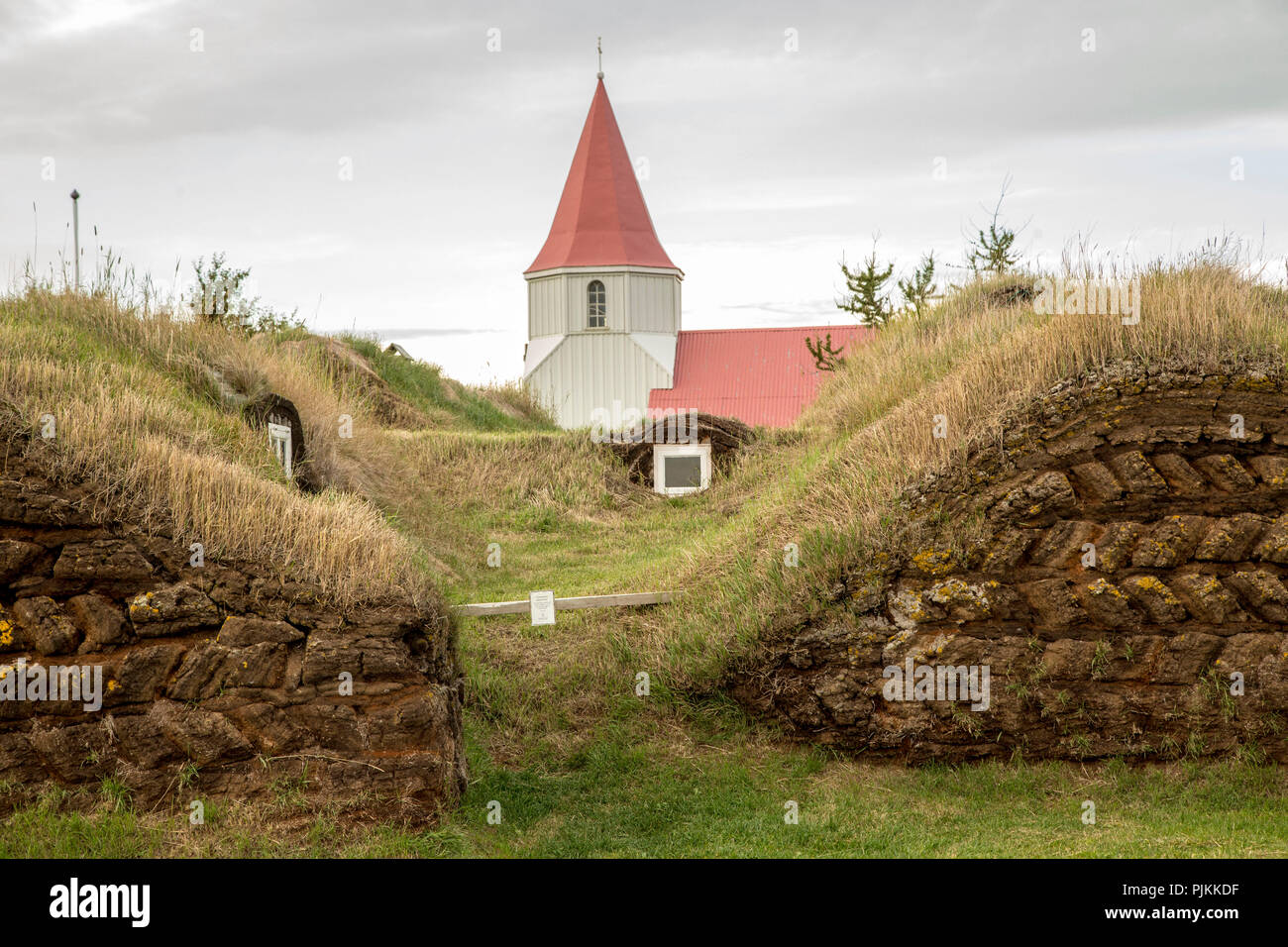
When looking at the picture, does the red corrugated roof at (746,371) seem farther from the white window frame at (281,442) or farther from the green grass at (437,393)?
the white window frame at (281,442)

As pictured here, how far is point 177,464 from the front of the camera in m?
7.86

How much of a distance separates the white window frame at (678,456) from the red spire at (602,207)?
22.1 m

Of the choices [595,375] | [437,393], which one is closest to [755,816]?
[437,393]

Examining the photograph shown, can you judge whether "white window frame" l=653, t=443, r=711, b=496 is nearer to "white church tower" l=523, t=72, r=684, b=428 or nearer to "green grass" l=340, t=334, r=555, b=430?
"green grass" l=340, t=334, r=555, b=430

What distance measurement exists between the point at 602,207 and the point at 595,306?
370 centimetres

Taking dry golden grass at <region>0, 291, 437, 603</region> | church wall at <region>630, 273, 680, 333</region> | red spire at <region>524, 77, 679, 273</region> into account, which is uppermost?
red spire at <region>524, 77, 679, 273</region>

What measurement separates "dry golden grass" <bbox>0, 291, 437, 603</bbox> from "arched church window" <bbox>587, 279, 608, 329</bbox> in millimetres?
30936

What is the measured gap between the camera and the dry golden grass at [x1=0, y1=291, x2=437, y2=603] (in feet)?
25.1

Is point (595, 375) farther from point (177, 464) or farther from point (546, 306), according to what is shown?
point (177, 464)

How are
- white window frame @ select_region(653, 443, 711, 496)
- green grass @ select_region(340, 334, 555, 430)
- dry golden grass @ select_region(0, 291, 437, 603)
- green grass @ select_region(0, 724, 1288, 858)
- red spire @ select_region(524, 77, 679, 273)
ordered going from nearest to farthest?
1. green grass @ select_region(0, 724, 1288, 858)
2. dry golden grass @ select_region(0, 291, 437, 603)
3. white window frame @ select_region(653, 443, 711, 496)
4. green grass @ select_region(340, 334, 555, 430)
5. red spire @ select_region(524, 77, 679, 273)

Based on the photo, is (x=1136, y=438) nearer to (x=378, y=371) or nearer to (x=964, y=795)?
(x=964, y=795)

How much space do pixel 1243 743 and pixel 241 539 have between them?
777 centimetres

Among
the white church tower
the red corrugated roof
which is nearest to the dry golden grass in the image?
the red corrugated roof

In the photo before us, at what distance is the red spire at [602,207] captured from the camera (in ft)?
134
